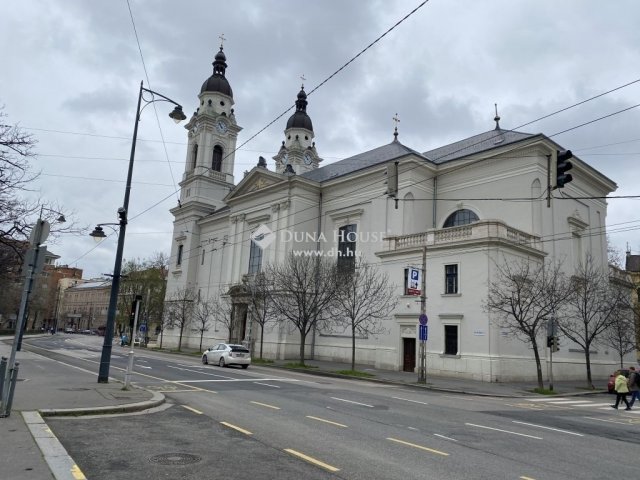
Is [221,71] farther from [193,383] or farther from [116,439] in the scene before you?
[116,439]

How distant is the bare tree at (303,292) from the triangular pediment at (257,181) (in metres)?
10.1

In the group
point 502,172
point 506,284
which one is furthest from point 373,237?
point 506,284

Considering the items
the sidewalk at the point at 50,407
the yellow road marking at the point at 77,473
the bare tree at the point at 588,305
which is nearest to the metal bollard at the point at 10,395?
the sidewalk at the point at 50,407

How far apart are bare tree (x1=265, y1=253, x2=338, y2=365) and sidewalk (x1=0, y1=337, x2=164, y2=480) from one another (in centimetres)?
1715

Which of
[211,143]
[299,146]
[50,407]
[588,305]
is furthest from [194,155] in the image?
[50,407]

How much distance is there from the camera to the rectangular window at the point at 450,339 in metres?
28.7

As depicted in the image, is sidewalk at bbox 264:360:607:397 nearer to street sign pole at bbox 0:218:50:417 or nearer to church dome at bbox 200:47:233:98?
street sign pole at bbox 0:218:50:417

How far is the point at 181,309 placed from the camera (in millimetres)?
53062

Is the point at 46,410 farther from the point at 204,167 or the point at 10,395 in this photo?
the point at 204,167

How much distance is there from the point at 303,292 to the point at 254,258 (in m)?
15.7

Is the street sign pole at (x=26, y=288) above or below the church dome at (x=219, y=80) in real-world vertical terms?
below

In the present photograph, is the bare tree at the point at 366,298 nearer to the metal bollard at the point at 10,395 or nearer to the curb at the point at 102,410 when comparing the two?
the curb at the point at 102,410

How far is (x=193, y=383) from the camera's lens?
61.9 feet

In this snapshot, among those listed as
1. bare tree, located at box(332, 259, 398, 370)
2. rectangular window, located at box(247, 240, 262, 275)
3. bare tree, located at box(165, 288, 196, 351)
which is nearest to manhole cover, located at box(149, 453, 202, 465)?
bare tree, located at box(332, 259, 398, 370)
